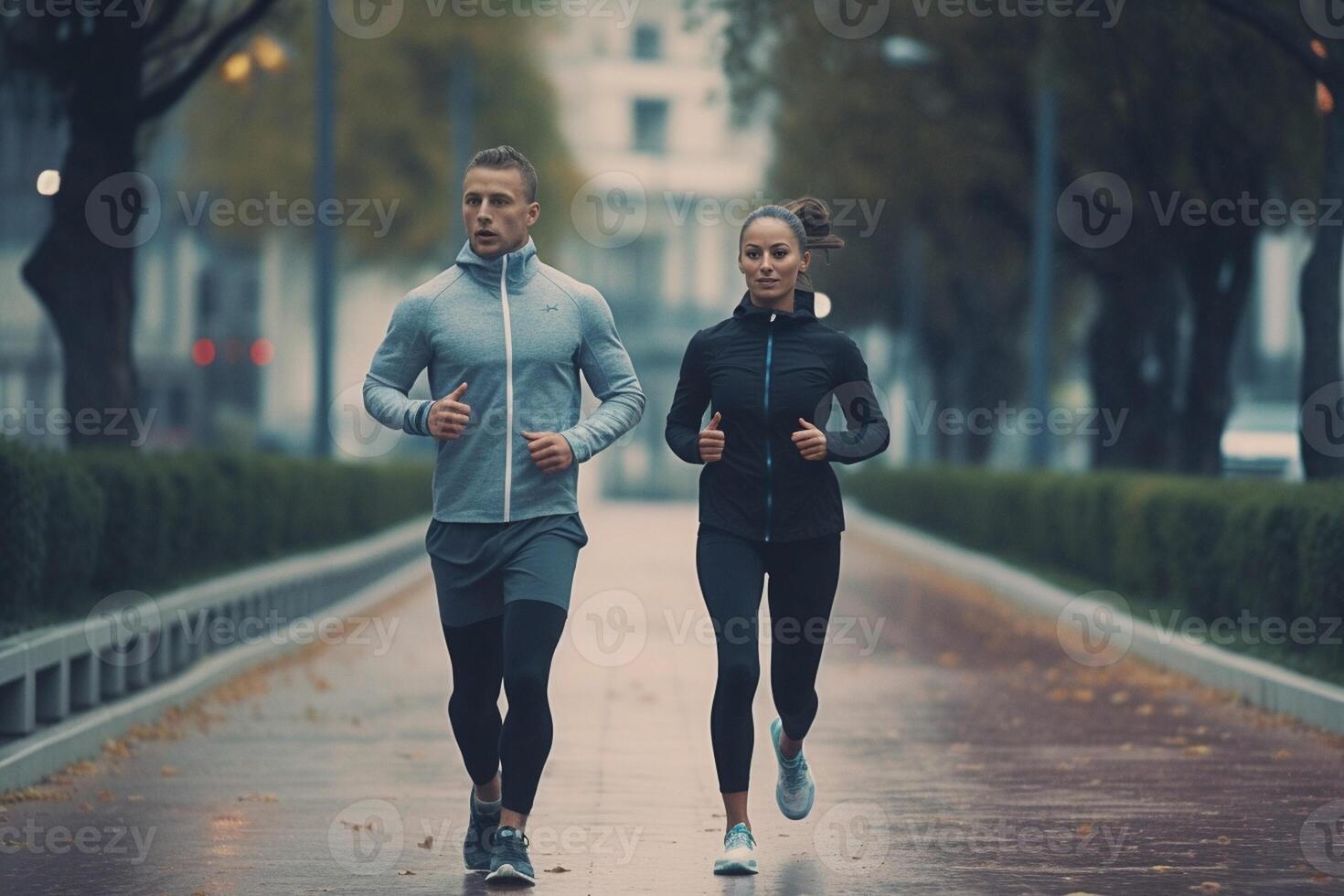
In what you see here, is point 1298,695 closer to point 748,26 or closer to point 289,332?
point 748,26

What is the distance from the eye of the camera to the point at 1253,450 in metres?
52.2

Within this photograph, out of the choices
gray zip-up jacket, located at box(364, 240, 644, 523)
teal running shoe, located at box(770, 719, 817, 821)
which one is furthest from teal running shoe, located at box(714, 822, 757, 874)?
gray zip-up jacket, located at box(364, 240, 644, 523)

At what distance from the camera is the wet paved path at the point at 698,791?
25.3 ft

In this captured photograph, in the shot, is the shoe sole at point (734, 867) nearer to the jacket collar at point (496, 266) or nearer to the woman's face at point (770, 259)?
the woman's face at point (770, 259)

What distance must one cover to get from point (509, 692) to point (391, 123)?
47517 millimetres

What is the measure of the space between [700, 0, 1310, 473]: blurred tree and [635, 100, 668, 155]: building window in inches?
1850

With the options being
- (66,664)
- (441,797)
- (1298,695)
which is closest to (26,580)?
(66,664)

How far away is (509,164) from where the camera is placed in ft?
24.5

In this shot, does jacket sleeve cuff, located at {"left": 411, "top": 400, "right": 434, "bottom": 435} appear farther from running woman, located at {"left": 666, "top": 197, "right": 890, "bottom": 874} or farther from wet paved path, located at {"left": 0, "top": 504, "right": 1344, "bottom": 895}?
wet paved path, located at {"left": 0, "top": 504, "right": 1344, "bottom": 895}

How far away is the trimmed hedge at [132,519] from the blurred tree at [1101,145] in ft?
28.7

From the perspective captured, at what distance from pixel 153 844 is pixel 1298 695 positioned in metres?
6.40

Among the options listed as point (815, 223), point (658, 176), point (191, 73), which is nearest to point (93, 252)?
point (191, 73)

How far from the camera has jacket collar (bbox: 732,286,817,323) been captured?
7.81 meters

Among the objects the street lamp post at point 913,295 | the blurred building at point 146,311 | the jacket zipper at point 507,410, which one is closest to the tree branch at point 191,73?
the jacket zipper at point 507,410
